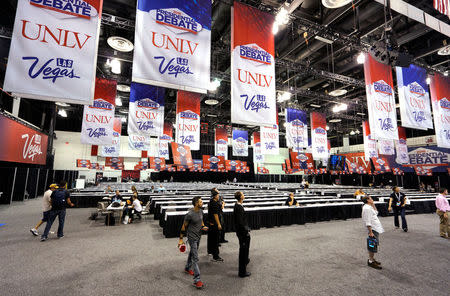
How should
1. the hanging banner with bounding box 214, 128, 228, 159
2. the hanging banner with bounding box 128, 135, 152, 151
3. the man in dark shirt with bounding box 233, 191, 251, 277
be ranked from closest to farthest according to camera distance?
the man in dark shirt with bounding box 233, 191, 251, 277 → the hanging banner with bounding box 128, 135, 152, 151 → the hanging banner with bounding box 214, 128, 228, 159

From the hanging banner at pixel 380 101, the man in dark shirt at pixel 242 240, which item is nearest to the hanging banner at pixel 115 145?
the man in dark shirt at pixel 242 240

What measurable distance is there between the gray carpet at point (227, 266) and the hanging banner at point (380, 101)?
3592mm

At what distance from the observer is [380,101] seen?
7.69 metres

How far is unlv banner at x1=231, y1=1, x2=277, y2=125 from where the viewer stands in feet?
16.8

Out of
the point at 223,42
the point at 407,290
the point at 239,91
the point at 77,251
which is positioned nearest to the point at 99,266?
the point at 77,251

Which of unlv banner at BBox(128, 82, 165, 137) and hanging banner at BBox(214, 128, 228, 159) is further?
hanging banner at BBox(214, 128, 228, 159)

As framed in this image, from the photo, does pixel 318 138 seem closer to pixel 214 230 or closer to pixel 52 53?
pixel 214 230

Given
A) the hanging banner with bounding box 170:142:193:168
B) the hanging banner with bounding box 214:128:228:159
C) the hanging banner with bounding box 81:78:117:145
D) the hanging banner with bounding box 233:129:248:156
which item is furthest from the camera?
the hanging banner with bounding box 214:128:228:159

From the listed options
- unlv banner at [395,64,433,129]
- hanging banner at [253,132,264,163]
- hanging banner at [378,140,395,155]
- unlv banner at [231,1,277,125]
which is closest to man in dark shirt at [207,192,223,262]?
unlv banner at [231,1,277,125]

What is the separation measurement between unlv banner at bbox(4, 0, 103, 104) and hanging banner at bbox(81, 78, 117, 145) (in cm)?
548

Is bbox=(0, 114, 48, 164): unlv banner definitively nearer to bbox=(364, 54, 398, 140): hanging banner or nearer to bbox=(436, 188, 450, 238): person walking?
bbox=(364, 54, 398, 140): hanging banner

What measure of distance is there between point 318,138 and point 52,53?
1447cm

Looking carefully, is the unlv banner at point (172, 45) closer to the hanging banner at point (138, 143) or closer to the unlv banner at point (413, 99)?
the unlv banner at point (413, 99)

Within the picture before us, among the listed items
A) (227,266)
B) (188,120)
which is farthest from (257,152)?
(227,266)
